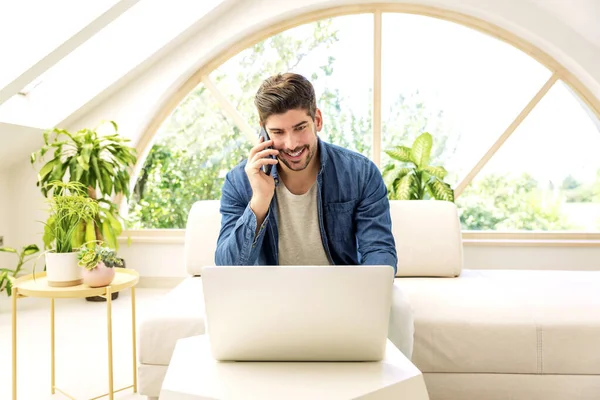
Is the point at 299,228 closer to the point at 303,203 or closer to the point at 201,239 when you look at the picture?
the point at 303,203

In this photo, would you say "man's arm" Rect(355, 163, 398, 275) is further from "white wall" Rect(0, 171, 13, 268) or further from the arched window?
"white wall" Rect(0, 171, 13, 268)

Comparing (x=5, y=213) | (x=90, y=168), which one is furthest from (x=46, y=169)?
(x=5, y=213)

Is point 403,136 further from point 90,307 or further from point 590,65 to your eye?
point 90,307

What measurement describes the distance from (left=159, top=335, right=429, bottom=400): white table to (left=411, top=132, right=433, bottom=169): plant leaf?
290 cm

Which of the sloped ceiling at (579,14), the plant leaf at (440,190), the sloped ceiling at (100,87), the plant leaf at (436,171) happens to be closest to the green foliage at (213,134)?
the sloped ceiling at (100,87)

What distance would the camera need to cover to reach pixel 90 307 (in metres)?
3.48

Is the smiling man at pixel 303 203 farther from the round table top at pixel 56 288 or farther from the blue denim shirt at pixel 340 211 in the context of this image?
the round table top at pixel 56 288

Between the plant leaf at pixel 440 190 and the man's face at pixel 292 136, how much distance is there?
2.20m

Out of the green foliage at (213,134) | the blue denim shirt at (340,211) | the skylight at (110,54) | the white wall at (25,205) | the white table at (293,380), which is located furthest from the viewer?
the green foliage at (213,134)

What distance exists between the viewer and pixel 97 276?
1.84m

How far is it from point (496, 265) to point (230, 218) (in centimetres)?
299

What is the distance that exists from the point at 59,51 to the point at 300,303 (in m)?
2.67

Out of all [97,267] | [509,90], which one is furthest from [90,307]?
[509,90]

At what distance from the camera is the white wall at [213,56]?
3936 mm
